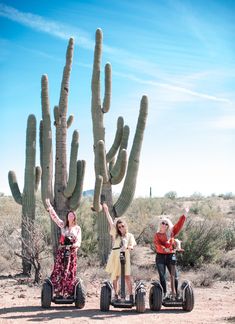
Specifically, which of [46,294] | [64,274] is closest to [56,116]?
[64,274]

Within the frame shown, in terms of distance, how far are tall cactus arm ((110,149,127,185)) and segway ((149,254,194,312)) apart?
4.84 metres

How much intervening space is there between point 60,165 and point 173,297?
5775 millimetres

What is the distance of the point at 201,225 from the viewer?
52.9 ft

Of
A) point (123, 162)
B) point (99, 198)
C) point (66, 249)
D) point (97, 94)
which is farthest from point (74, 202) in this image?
point (66, 249)

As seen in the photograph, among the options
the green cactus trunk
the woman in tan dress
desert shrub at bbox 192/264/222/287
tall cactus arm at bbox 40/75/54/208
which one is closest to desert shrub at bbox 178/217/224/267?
desert shrub at bbox 192/264/222/287

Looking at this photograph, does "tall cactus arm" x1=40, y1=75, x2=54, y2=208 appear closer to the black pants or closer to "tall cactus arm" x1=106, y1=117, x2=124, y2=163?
"tall cactus arm" x1=106, y1=117, x2=124, y2=163

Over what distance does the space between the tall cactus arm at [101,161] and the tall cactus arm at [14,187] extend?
2.33 m

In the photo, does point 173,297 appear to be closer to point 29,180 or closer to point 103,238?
point 103,238

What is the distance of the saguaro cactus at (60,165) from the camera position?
13211 millimetres

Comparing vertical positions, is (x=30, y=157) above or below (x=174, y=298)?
above

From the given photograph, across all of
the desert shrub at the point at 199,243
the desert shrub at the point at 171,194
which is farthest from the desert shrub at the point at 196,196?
the desert shrub at the point at 199,243

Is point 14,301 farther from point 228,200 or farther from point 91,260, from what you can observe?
point 228,200

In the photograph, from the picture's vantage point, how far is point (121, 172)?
1363cm

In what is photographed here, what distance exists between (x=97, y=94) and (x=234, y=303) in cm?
701
